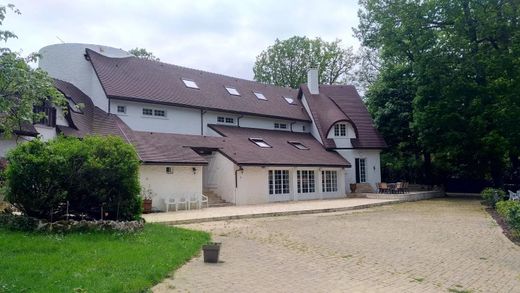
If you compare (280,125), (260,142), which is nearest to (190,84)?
(260,142)

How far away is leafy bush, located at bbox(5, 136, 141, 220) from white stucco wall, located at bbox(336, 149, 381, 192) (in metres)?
21.3

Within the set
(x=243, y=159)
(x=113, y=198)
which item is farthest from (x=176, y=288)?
(x=243, y=159)

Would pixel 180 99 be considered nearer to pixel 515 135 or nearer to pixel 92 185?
pixel 92 185

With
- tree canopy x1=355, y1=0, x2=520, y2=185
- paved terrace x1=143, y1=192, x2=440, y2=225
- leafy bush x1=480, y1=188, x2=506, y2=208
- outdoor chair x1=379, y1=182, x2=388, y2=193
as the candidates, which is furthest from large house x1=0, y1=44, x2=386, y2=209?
leafy bush x1=480, y1=188, x2=506, y2=208

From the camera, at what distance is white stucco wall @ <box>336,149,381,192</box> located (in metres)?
32.0

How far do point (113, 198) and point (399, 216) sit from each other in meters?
11.8

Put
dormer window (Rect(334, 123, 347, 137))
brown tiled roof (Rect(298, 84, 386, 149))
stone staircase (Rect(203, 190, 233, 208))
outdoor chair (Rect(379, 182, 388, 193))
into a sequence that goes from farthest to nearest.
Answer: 1. dormer window (Rect(334, 123, 347, 137))
2. brown tiled roof (Rect(298, 84, 386, 149))
3. outdoor chair (Rect(379, 182, 388, 193))
4. stone staircase (Rect(203, 190, 233, 208))

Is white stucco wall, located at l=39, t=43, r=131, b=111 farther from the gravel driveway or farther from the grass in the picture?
the grass

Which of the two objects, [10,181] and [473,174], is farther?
[473,174]

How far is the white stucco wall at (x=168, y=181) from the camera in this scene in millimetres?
19500

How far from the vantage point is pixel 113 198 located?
12.8 m

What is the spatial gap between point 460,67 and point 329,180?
1119 centimetres

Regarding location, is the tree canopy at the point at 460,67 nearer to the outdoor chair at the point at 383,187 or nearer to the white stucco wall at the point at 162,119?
the outdoor chair at the point at 383,187

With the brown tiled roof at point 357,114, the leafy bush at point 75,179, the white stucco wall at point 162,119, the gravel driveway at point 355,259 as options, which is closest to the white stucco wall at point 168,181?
the gravel driveway at point 355,259
